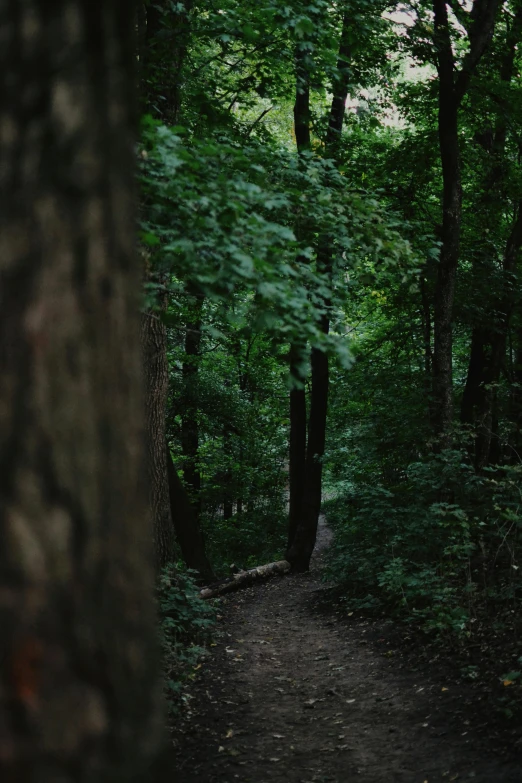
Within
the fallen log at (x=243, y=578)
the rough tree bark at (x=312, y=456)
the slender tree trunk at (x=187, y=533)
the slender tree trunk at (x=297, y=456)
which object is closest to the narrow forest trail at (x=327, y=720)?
the fallen log at (x=243, y=578)

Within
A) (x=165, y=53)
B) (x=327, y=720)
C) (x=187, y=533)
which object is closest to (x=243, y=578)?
(x=187, y=533)

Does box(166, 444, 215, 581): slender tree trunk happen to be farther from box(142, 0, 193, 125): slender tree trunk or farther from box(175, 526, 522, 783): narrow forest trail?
box(142, 0, 193, 125): slender tree trunk

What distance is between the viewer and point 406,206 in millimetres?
11578

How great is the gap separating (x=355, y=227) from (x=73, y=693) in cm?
428

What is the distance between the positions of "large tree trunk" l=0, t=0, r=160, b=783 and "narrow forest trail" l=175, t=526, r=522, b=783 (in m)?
3.76

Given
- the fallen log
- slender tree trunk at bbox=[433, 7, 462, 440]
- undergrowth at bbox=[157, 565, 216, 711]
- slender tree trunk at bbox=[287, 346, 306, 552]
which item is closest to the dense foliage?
slender tree trunk at bbox=[433, 7, 462, 440]

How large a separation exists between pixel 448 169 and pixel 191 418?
8.22m

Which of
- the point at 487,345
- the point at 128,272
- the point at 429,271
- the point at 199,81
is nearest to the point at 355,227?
the point at 128,272

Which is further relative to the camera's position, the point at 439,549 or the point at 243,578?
the point at 243,578

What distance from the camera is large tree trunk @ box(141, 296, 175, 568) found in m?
8.04

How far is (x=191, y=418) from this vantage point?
15.9 metres

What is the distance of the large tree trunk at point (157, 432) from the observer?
804 centimetres

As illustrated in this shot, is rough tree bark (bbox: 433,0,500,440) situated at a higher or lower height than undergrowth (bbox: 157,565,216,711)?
higher

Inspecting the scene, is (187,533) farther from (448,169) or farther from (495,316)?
(448,169)
